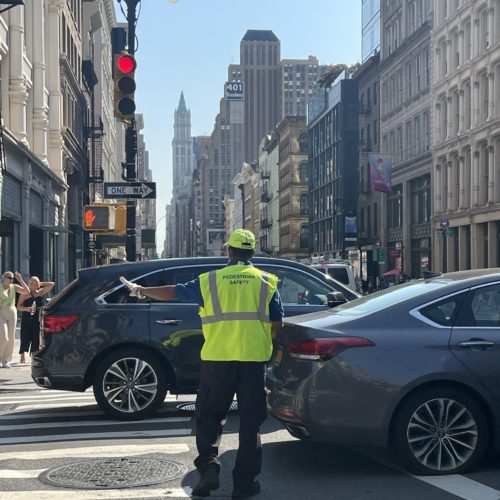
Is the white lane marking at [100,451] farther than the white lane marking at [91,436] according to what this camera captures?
No

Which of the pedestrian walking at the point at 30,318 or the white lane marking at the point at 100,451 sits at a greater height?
the pedestrian walking at the point at 30,318

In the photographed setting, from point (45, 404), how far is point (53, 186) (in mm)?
26885

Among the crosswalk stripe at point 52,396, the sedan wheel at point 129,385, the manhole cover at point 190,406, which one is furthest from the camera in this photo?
the crosswalk stripe at point 52,396

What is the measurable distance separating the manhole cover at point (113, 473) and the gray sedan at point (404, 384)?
105 centimetres

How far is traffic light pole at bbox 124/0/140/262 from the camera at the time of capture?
12.4 meters

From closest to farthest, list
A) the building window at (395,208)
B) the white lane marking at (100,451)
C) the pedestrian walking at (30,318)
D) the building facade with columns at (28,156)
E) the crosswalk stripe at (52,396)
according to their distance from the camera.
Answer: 1. the white lane marking at (100,451)
2. the crosswalk stripe at (52,396)
3. the pedestrian walking at (30,318)
4. the building facade with columns at (28,156)
5. the building window at (395,208)

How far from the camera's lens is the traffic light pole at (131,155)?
12.4 m

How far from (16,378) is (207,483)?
8.15m

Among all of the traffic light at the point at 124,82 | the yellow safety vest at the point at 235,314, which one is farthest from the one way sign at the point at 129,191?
the yellow safety vest at the point at 235,314

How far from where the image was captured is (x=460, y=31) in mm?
45000

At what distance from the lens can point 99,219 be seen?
13.9 meters

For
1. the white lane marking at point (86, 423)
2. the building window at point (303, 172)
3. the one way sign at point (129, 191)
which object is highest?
the building window at point (303, 172)

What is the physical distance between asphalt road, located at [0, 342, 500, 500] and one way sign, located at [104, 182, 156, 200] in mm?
5115

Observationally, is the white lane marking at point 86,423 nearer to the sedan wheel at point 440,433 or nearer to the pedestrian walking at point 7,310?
the sedan wheel at point 440,433
